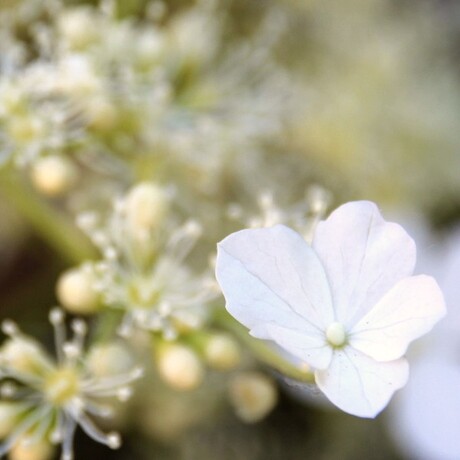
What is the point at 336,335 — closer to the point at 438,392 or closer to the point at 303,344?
the point at 303,344

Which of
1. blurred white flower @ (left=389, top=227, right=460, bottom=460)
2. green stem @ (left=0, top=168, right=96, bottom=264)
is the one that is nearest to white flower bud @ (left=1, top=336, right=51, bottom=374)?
green stem @ (left=0, top=168, right=96, bottom=264)

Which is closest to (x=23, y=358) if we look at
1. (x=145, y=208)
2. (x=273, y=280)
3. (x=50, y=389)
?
(x=50, y=389)

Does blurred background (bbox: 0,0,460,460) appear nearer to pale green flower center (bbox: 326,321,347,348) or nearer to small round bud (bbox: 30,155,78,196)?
small round bud (bbox: 30,155,78,196)

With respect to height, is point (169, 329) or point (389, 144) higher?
point (389, 144)

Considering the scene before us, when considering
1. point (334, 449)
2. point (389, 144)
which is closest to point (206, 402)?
point (334, 449)

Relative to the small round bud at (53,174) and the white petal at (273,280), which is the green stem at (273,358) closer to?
the white petal at (273,280)

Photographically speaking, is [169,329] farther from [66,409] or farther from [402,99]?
[402,99]

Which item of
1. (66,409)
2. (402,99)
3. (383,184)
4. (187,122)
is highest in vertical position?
(402,99)

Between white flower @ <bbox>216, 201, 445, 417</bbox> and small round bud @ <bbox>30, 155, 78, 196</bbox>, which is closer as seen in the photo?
white flower @ <bbox>216, 201, 445, 417</bbox>
